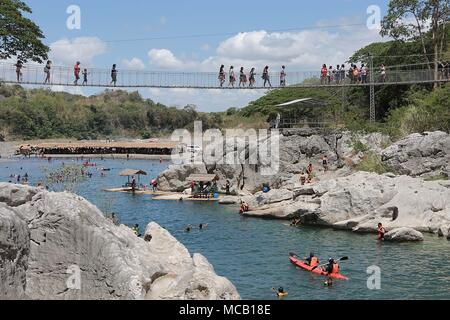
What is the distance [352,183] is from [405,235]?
222 inches

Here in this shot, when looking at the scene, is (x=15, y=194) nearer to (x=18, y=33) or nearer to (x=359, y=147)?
(x=18, y=33)

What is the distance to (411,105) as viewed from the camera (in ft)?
128

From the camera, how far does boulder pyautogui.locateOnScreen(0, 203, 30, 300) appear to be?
26.8ft

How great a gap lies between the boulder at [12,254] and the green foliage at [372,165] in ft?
89.2

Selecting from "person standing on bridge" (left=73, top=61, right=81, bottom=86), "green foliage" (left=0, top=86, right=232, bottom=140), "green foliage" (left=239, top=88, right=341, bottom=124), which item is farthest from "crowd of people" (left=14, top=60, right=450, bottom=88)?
"green foliage" (left=0, top=86, right=232, bottom=140)

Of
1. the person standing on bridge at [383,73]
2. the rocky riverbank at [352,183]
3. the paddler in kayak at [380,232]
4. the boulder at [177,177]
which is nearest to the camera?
the paddler in kayak at [380,232]

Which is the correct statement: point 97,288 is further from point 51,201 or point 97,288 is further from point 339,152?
point 339,152

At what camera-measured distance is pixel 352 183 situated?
29.3m

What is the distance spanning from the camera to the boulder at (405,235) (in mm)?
24000

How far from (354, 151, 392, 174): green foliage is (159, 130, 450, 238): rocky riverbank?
132 mm

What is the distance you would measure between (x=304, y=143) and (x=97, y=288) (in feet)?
98.7

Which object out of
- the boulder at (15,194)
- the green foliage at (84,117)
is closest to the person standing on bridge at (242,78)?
the boulder at (15,194)

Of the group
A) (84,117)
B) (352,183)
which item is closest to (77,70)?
(352,183)

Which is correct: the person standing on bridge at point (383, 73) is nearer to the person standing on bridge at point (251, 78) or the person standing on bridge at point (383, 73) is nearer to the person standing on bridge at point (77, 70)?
the person standing on bridge at point (251, 78)
